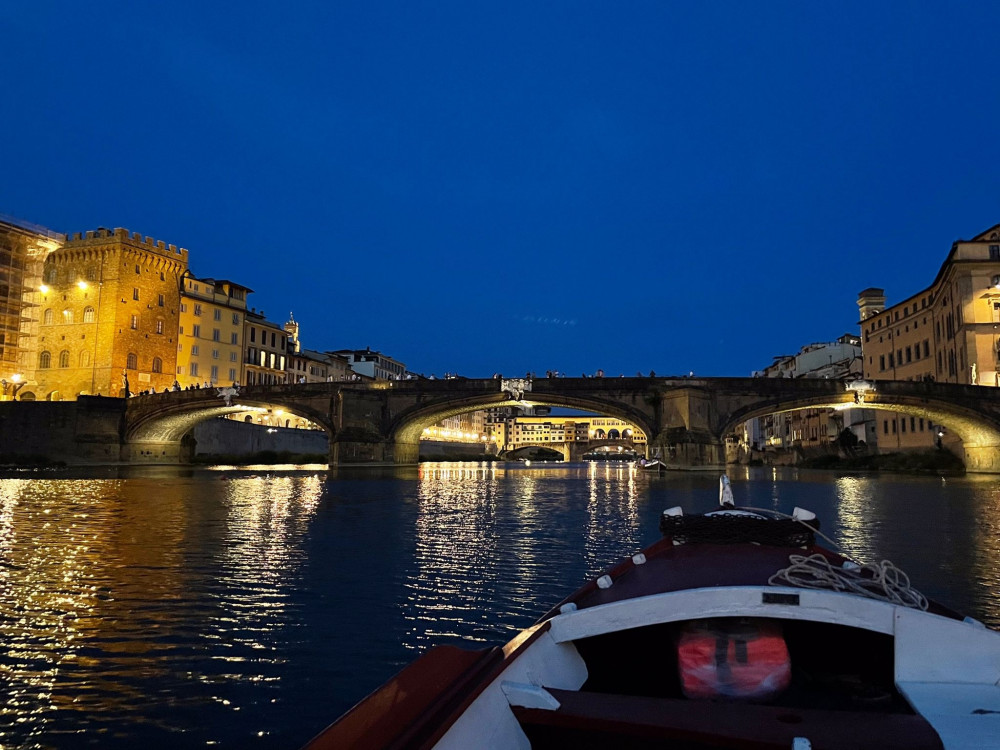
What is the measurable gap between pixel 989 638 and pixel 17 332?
73.1 meters

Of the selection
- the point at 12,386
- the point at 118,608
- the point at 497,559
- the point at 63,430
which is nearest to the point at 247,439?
the point at 63,430

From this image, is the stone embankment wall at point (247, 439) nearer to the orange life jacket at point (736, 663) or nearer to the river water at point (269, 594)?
the river water at point (269, 594)

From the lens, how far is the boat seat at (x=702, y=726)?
6.87 feet

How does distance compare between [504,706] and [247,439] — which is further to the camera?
[247,439]

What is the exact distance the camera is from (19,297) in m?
61.4

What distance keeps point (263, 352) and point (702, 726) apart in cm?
8253

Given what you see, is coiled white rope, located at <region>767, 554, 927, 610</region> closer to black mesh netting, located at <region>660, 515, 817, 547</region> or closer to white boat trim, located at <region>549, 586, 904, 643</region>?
white boat trim, located at <region>549, 586, 904, 643</region>

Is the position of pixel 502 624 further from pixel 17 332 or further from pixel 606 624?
pixel 17 332

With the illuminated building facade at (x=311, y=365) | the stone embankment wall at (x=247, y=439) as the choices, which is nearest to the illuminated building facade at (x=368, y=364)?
the illuminated building facade at (x=311, y=365)

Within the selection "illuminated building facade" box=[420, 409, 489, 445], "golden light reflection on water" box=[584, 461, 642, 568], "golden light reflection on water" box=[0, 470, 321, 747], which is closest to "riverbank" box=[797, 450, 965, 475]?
"golden light reflection on water" box=[584, 461, 642, 568]

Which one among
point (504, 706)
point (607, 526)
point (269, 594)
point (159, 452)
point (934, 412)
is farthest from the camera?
point (159, 452)

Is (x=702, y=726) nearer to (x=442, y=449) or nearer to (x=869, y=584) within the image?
(x=869, y=584)

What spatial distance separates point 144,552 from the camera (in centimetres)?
1051

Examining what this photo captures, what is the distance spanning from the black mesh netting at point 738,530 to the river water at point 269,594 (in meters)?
1.81
